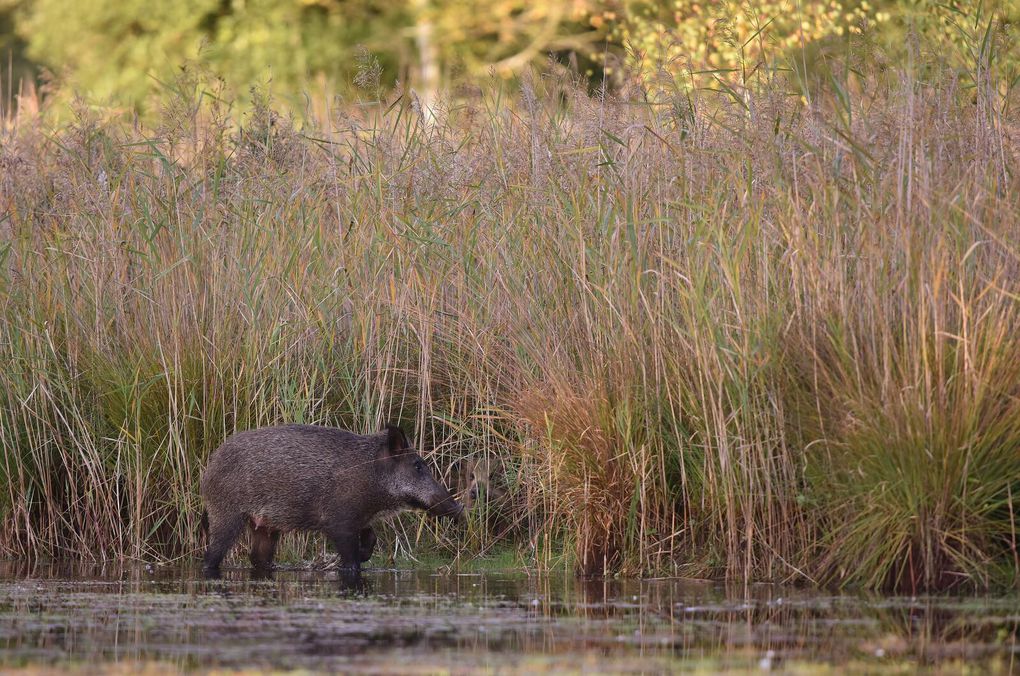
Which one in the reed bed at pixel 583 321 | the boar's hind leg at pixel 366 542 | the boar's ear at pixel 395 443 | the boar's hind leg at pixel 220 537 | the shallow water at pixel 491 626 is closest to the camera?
the shallow water at pixel 491 626

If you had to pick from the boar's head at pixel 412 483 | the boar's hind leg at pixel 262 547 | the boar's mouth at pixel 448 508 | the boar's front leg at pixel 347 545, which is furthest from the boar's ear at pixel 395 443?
the boar's hind leg at pixel 262 547

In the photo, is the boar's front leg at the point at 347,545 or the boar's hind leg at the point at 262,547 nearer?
the boar's front leg at the point at 347,545

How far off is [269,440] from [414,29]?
25.7m

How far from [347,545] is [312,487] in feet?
1.11

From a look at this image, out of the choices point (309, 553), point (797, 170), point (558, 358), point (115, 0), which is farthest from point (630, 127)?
point (115, 0)

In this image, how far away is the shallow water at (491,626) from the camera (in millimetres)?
5180

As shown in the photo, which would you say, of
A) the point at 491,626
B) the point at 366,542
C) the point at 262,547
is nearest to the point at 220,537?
the point at 262,547

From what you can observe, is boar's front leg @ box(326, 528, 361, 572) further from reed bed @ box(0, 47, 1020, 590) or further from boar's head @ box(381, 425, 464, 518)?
reed bed @ box(0, 47, 1020, 590)

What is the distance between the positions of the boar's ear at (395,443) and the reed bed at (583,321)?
1.36ft

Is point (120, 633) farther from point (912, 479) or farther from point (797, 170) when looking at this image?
point (797, 170)

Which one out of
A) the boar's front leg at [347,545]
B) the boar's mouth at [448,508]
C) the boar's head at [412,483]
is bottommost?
the boar's front leg at [347,545]

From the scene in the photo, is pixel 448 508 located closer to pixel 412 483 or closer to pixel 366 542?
pixel 412 483

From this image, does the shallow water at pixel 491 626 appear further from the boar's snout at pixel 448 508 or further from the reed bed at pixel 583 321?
the boar's snout at pixel 448 508

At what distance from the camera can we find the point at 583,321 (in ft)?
25.5
